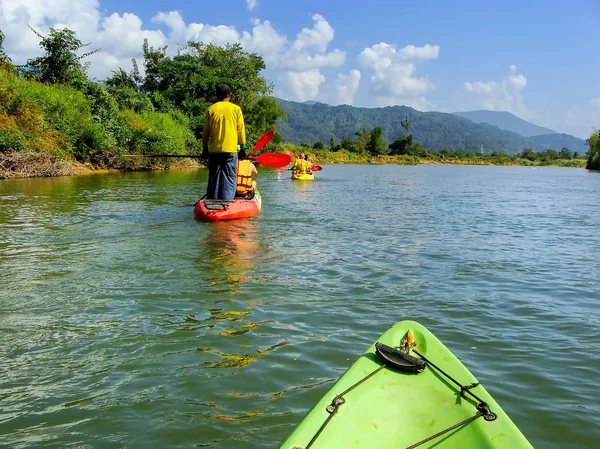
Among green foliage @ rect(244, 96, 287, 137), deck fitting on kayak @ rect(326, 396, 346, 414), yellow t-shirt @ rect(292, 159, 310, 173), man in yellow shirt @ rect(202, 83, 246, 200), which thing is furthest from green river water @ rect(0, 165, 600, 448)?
green foliage @ rect(244, 96, 287, 137)

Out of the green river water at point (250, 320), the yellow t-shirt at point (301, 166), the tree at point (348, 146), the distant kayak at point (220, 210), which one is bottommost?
the green river water at point (250, 320)

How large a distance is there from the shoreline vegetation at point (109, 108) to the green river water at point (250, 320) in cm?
1277

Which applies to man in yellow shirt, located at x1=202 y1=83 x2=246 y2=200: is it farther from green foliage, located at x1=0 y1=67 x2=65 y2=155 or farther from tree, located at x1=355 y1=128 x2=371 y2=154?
tree, located at x1=355 y1=128 x2=371 y2=154

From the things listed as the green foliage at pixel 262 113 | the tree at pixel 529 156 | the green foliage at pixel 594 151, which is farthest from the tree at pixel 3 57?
the tree at pixel 529 156

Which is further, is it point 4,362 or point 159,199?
point 159,199

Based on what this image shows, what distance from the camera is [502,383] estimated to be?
370 cm

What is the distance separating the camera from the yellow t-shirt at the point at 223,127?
9.46 m

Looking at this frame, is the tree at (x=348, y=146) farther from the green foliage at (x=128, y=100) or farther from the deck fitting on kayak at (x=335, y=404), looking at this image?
the deck fitting on kayak at (x=335, y=404)

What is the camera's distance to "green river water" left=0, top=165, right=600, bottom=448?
3.17m

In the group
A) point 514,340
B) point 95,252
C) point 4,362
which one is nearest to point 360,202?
point 95,252

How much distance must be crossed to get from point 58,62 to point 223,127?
2304cm

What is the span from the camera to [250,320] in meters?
4.82

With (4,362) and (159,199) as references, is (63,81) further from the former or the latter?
(4,362)

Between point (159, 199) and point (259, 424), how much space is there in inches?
482
